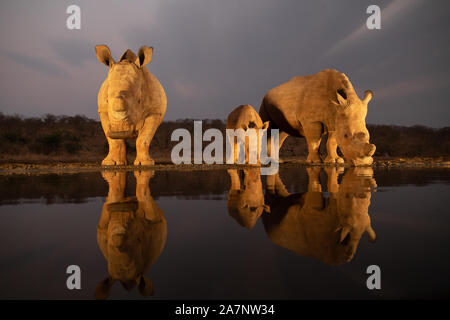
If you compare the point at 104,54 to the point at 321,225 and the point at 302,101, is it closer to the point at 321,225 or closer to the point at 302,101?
the point at 302,101

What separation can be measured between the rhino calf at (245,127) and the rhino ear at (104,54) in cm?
448

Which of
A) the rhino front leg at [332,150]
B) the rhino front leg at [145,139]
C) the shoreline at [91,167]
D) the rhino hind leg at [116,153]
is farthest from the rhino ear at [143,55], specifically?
the rhino front leg at [332,150]

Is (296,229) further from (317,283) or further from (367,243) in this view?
(317,283)

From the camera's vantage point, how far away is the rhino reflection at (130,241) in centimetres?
115

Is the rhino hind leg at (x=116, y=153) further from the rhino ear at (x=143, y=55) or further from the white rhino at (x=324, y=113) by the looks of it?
the white rhino at (x=324, y=113)

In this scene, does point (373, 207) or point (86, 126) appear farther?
point (86, 126)

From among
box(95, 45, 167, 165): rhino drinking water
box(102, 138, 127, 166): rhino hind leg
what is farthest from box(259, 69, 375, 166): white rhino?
box(102, 138, 127, 166): rhino hind leg

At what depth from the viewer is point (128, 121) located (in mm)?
6922

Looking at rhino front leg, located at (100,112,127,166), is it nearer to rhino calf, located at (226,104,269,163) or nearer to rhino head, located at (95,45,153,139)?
rhino head, located at (95,45,153,139)

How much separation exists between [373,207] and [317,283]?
5.83ft

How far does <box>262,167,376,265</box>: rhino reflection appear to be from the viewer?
147 cm

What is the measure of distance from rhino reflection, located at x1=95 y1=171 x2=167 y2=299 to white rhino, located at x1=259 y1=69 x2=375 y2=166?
7.20 m

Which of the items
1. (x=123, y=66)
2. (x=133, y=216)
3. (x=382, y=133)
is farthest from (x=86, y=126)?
(x=382, y=133)

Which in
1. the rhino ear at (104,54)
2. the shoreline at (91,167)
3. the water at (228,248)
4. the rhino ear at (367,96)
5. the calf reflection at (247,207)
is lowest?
the water at (228,248)
